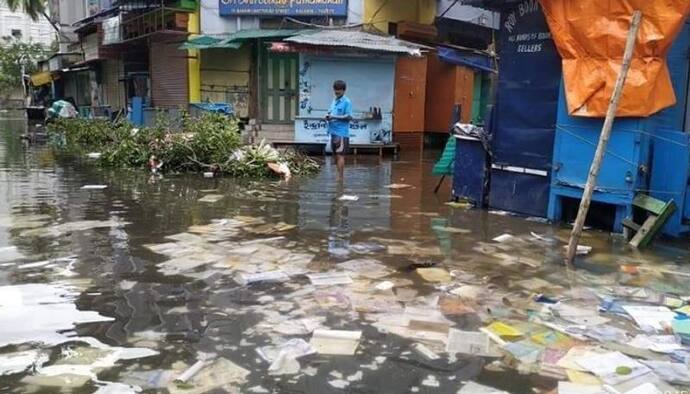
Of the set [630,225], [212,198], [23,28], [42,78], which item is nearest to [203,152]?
[212,198]

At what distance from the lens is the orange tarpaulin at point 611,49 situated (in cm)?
573

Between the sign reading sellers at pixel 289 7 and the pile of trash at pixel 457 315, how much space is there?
1237 centimetres

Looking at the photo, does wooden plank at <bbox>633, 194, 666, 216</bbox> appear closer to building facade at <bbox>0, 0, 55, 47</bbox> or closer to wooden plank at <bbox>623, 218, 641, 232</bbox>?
wooden plank at <bbox>623, 218, 641, 232</bbox>

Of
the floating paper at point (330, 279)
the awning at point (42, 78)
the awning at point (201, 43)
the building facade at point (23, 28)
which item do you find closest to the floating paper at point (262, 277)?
the floating paper at point (330, 279)

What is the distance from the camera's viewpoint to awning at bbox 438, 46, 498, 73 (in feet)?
45.9

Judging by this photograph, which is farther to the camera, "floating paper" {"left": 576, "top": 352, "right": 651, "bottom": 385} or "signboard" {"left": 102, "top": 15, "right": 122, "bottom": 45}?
"signboard" {"left": 102, "top": 15, "right": 122, "bottom": 45}

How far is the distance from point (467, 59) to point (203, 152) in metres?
6.79

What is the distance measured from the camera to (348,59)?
A: 1598cm

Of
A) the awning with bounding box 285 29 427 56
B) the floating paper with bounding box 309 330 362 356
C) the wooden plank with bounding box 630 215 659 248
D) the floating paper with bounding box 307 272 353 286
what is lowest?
the floating paper with bounding box 309 330 362 356

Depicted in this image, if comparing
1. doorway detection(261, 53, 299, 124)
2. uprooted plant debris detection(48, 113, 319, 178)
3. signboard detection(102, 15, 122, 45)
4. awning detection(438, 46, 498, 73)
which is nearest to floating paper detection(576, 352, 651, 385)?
uprooted plant debris detection(48, 113, 319, 178)

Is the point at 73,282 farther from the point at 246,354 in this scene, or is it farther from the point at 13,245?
the point at 246,354

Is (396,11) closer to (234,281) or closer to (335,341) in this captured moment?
(234,281)

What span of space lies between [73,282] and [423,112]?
14.2 metres

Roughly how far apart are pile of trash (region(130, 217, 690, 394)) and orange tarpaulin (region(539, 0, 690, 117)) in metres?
1.76
